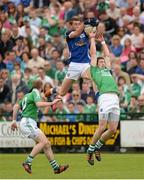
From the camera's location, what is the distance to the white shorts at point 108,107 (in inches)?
661

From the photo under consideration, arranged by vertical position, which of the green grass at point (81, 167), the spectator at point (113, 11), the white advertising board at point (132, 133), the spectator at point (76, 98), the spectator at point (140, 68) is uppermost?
the spectator at point (113, 11)

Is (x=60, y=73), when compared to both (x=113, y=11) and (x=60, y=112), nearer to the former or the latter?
(x=60, y=112)

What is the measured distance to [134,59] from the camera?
2444 centimetres

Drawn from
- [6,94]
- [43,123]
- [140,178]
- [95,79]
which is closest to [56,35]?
[6,94]

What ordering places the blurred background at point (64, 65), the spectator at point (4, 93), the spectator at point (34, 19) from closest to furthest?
1. the blurred background at point (64, 65)
2. the spectator at point (4, 93)
3. the spectator at point (34, 19)

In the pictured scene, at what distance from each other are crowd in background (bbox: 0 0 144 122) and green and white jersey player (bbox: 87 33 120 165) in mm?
5234

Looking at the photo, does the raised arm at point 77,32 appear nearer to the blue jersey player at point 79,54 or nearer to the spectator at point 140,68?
the blue jersey player at point 79,54

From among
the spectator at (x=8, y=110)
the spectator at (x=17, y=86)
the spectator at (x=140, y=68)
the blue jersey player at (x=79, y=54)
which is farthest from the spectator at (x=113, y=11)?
the blue jersey player at (x=79, y=54)

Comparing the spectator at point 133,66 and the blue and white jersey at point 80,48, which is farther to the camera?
the spectator at point 133,66

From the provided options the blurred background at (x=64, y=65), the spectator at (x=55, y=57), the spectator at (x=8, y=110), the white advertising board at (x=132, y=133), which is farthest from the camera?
the spectator at (x=55, y=57)

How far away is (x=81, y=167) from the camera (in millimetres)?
18000

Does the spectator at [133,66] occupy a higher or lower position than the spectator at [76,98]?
higher

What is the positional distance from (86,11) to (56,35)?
4.78ft

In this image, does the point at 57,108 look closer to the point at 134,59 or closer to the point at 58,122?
the point at 58,122
